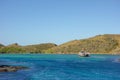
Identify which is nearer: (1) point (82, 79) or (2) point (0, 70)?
(1) point (82, 79)

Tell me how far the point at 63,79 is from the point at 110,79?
484 inches

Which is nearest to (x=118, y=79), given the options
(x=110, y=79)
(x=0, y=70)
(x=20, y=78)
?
(x=110, y=79)

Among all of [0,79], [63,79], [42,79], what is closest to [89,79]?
[63,79]

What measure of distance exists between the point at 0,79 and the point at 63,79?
15.6m

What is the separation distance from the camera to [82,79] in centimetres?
7075

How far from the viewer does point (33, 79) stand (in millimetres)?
70688

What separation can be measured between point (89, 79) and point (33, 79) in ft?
46.7

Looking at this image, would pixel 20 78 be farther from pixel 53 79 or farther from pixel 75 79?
pixel 75 79

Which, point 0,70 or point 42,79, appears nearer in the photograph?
point 42,79

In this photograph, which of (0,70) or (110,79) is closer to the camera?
(110,79)

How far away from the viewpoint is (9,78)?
70625mm

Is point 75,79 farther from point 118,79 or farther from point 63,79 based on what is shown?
point 118,79

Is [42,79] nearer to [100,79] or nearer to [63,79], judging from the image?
[63,79]

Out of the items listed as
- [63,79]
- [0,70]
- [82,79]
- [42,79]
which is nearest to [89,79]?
[82,79]
